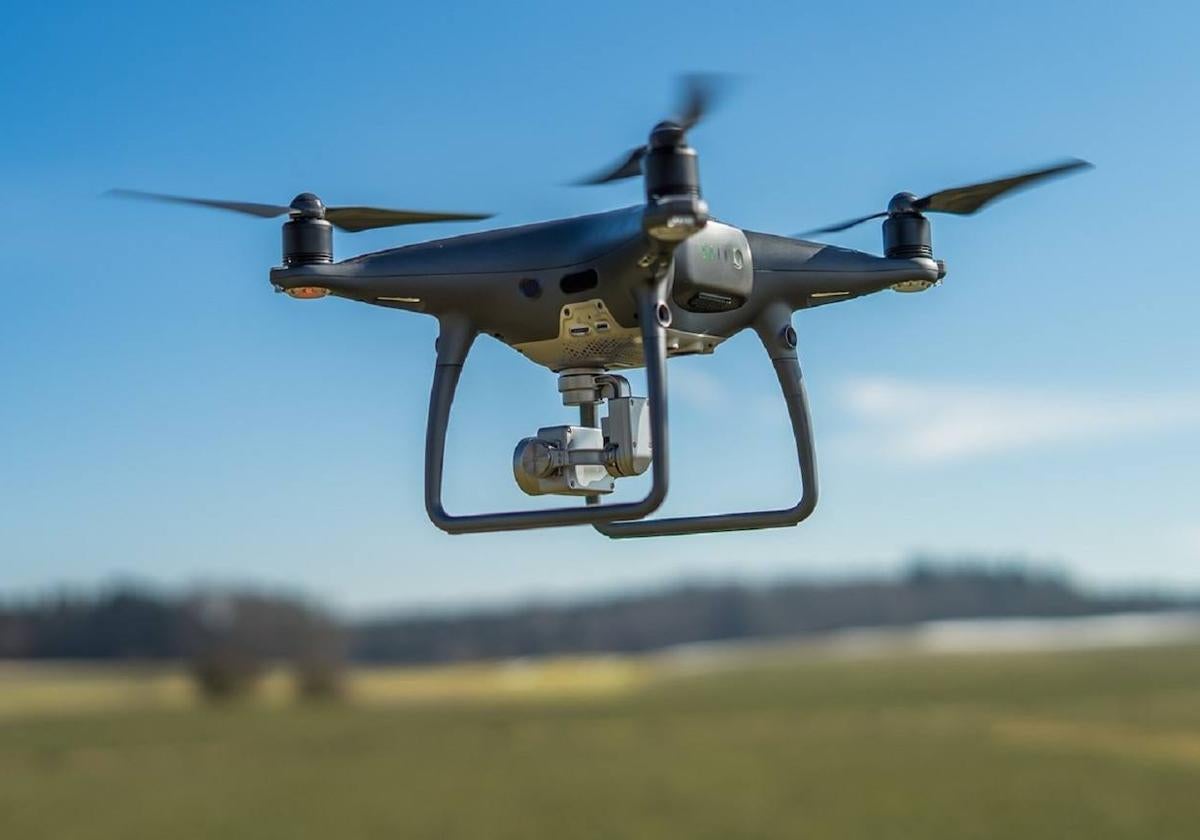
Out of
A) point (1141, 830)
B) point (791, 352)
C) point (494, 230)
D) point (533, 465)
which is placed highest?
point (494, 230)

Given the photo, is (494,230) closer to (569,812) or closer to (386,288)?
(386,288)

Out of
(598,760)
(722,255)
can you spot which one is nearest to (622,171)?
(722,255)

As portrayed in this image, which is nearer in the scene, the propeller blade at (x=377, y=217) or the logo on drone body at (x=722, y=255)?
the logo on drone body at (x=722, y=255)

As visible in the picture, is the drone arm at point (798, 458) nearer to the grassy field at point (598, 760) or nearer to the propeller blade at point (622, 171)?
the propeller blade at point (622, 171)

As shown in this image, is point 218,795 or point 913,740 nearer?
point 218,795

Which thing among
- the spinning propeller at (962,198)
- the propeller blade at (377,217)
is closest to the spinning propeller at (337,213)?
the propeller blade at (377,217)

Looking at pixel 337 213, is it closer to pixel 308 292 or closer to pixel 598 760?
pixel 308 292

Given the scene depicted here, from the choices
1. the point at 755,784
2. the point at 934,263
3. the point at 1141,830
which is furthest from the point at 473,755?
the point at 934,263
